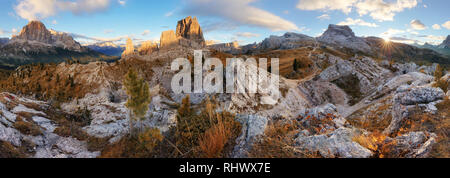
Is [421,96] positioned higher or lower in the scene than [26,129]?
higher

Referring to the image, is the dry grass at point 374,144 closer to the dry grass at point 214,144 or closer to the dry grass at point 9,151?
the dry grass at point 214,144

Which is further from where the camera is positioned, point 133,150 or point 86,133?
point 86,133

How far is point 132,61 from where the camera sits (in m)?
41.6

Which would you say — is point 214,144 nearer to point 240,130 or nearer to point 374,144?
point 240,130

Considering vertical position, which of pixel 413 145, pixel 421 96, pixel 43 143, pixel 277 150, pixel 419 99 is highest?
pixel 421 96

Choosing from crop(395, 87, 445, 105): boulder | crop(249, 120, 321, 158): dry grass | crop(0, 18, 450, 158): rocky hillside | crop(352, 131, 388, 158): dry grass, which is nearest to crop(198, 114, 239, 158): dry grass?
crop(0, 18, 450, 158): rocky hillside

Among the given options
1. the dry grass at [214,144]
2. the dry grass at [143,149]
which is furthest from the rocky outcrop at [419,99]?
the dry grass at [143,149]

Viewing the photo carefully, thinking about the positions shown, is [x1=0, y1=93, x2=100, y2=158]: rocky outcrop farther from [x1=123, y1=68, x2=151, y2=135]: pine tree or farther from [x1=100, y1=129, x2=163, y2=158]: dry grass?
[x1=123, y1=68, x2=151, y2=135]: pine tree

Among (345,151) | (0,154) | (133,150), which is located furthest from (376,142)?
(0,154)

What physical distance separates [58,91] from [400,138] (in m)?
42.4

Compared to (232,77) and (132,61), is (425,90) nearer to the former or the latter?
(232,77)

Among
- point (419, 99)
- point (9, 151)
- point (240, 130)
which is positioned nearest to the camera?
point (9, 151)

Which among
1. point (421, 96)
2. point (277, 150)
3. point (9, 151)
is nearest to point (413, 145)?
point (277, 150)

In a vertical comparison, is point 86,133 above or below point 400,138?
below
